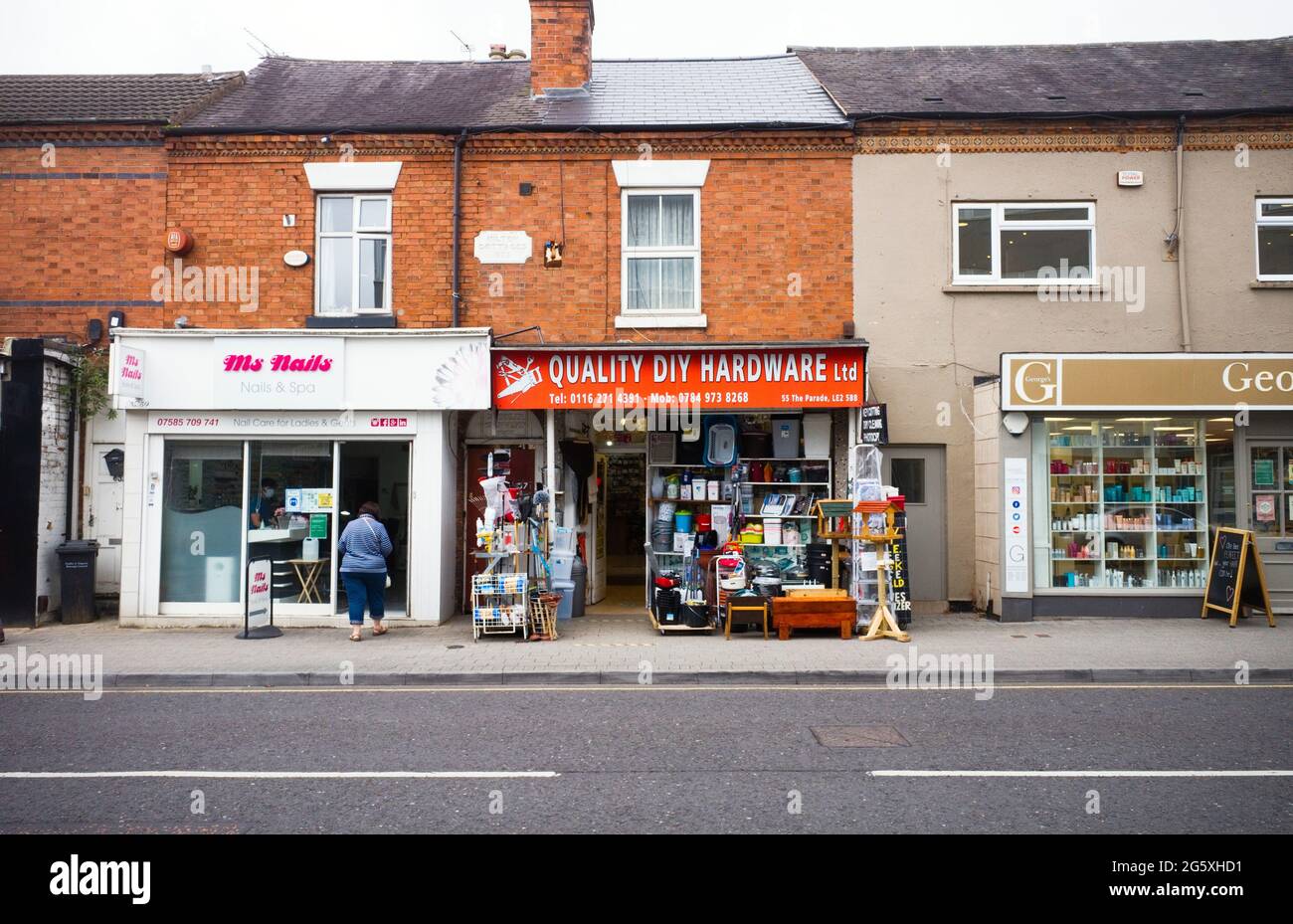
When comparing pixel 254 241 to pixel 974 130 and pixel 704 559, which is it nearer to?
pixel 704 559

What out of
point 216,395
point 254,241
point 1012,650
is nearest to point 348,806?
point 1012,650

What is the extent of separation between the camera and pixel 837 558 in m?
12.6

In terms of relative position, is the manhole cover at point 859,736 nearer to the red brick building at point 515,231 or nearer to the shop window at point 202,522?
the red brick building at point 515,231

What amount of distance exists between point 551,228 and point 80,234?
709 cm

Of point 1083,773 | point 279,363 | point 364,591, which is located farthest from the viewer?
point 279,363

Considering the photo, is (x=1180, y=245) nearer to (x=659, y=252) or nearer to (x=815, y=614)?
(x=659, y=252)

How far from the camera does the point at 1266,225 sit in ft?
43.4

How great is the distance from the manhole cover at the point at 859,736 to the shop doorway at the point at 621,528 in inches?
299

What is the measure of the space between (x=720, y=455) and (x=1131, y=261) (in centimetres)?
661

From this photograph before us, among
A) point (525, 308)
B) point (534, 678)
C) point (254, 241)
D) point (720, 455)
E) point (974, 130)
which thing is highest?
point (974, 130)

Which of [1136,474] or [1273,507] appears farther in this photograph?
[1136,474]

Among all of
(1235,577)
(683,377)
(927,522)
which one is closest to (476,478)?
(683,377)

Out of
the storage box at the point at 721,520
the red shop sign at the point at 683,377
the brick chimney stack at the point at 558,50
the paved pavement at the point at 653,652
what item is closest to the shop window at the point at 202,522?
the paved pavement at the point at 653,652

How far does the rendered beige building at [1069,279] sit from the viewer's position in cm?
1305
